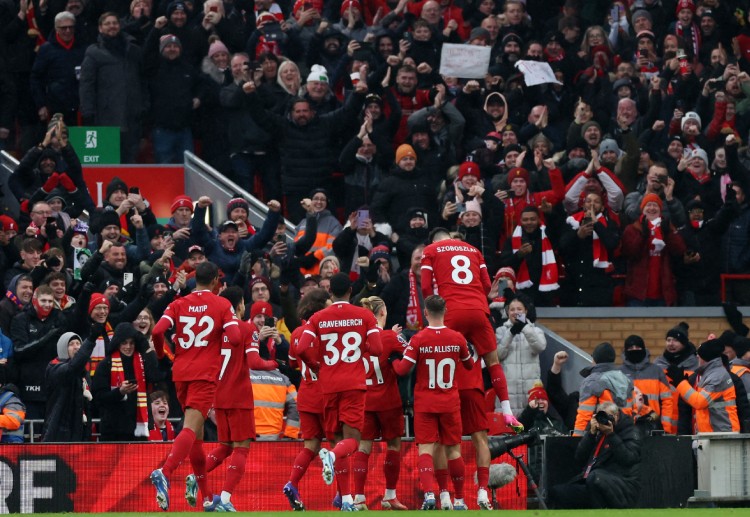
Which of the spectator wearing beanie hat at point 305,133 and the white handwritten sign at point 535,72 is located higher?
the white handwritten sign at point 535,72

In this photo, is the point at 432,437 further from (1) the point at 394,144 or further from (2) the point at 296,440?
(1) the point at 394,144

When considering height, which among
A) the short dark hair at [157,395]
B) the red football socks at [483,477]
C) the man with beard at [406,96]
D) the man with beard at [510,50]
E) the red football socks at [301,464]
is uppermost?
the man with beard at [510,50]

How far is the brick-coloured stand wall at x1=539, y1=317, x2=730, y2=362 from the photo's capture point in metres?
21.0

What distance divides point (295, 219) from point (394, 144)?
1592 mm

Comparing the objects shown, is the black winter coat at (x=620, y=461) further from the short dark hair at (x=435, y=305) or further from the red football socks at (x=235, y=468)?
the red football socks at (x=235, y=468)

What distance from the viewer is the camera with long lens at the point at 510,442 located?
15.9m

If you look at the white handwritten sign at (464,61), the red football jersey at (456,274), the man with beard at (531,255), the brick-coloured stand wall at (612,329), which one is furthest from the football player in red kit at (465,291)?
the white handwritten sign at (464,61)

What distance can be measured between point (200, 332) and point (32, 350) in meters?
2.93

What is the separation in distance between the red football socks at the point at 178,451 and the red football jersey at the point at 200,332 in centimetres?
55

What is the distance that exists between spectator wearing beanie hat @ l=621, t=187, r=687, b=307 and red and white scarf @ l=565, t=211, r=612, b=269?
0.89 feet

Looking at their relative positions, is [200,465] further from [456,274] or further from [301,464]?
[456,274]

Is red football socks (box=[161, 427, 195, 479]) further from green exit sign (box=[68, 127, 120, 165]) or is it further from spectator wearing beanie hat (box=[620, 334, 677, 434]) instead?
green exit sign (box=[68, 127, 120, 165])

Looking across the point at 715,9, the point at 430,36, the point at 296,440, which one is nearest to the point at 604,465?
the point at 296,440

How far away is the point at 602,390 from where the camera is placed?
16797 mm
